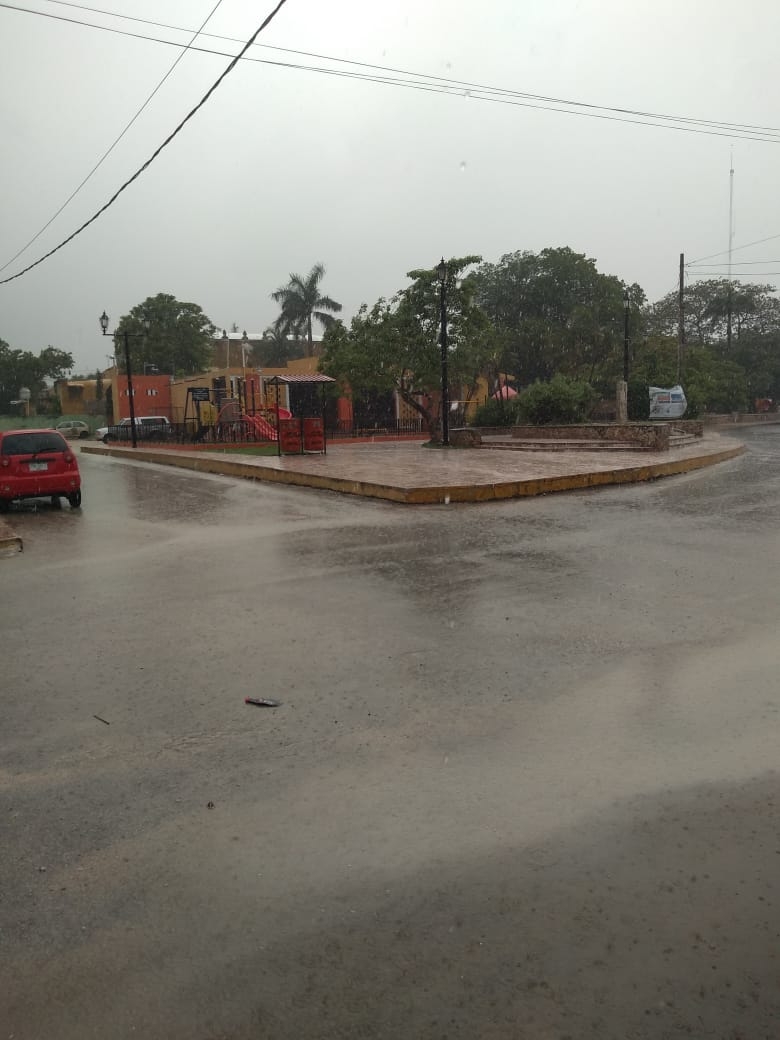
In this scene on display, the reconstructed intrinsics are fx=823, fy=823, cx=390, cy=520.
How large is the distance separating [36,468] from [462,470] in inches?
310

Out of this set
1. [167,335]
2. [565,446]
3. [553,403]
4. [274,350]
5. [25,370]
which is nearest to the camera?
[565,446]

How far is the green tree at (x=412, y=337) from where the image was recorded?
2930cm

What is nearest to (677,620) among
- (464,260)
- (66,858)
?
(66,858)

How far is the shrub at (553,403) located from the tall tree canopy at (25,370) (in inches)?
2613

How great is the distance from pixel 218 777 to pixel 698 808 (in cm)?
203

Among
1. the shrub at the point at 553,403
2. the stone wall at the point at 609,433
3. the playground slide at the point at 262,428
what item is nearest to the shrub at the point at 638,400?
the shrub at the point at 553,403

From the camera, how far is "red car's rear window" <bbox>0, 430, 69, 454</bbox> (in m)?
14.1

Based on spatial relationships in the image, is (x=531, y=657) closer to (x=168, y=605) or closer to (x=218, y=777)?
(x=218, y=777)

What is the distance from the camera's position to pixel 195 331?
6938cm

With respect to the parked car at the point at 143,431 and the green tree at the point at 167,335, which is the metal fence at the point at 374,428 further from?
the green tree at the point at 167,335

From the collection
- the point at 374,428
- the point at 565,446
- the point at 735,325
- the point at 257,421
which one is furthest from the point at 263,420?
the point at 735,325

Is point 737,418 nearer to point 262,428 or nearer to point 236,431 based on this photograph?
point 262,428

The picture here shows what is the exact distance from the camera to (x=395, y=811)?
3320 millimetres

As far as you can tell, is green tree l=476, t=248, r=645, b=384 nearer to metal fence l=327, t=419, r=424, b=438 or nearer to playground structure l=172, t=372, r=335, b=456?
metal fence l=327, t=419, r=424, b=438
